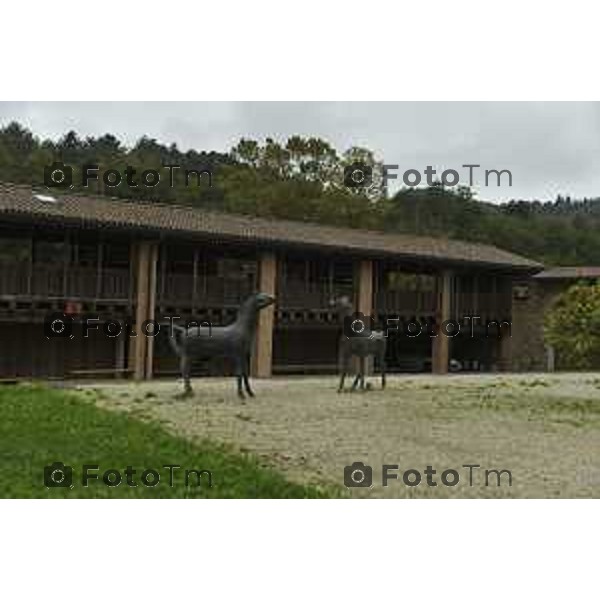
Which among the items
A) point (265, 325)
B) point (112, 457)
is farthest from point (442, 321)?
point (112, 457)

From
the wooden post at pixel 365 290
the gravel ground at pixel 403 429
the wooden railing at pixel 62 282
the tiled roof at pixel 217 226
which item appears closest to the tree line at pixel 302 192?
the tiled roof at pixel 217 226

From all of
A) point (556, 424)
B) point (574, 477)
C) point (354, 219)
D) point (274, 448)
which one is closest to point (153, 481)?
point (274, 448)

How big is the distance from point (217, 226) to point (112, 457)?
1725 cm

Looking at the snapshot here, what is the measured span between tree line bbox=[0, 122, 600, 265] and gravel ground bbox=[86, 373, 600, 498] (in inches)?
1203

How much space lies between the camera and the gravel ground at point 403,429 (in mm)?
9781

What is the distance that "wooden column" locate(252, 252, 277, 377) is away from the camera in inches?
1046

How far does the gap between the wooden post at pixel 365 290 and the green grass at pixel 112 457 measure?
15.7 m

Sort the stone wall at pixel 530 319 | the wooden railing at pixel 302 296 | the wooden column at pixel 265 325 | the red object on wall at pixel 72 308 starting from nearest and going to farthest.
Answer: the red object on wall at pixel 72 308, the wooden column at pixel 265 325, the wooden railing at pixel 302 296, the stone wall at pixel 530 319

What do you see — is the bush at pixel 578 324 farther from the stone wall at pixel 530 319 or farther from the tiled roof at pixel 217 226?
the stone wall at pixel 530 319

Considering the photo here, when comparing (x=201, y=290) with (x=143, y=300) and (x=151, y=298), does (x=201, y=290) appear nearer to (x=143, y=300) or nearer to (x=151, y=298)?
(x=151, y=298)

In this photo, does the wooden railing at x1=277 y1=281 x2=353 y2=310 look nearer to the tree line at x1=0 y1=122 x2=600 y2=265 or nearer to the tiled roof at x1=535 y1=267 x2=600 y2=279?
the tiled roof at x1=535 y1=267 x2=600 y2=279

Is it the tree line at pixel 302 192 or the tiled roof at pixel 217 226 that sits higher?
the tree line at pixel 302 192

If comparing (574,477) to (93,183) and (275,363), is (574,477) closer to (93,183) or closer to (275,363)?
(275,363)

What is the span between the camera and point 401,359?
3403 centimetres
